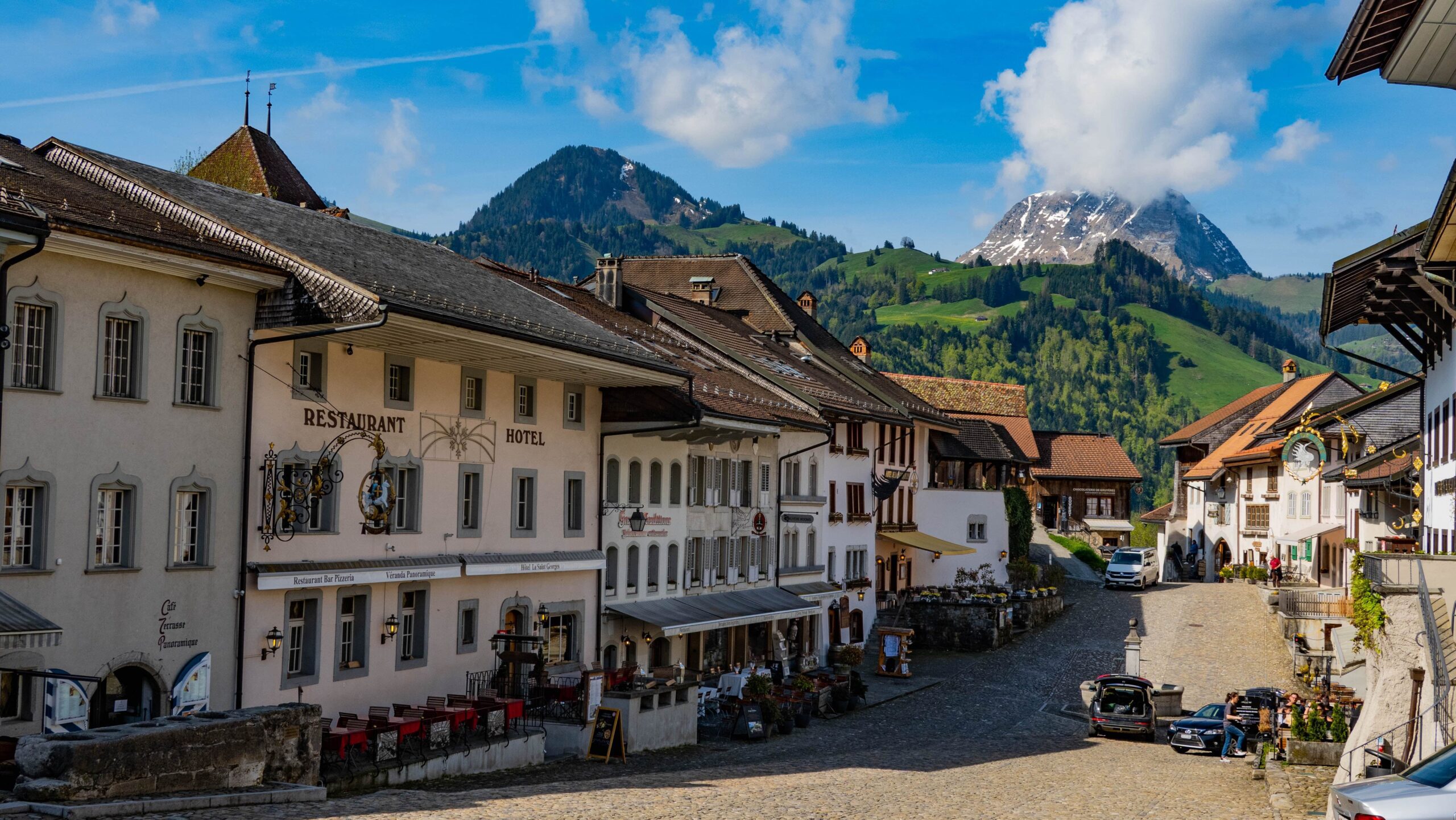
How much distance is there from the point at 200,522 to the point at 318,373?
12.2 ft

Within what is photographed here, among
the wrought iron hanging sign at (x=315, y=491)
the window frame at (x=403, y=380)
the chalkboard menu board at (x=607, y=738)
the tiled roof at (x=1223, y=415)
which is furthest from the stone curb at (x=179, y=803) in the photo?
the tiled roof at (x=1223, y=415)

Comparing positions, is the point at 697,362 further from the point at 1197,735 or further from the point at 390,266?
the point at 1197,735

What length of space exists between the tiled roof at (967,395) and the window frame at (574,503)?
41855mm

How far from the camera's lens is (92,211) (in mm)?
22141

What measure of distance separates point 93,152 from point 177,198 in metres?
2.33

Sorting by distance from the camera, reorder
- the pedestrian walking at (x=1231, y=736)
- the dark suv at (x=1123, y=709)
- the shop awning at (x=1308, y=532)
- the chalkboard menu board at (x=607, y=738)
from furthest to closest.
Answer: the shop awning at (x=1308, y=532) < the dark suv at (x=1123, y=709) < the pedestrian walking at (x=1231, y=736) < the chalkboard menu board at (x=607, y=738)

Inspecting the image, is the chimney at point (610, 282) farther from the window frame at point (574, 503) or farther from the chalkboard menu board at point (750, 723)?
the chalkboard menu board at point (750, 723)

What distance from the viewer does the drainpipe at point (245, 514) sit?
2470cm

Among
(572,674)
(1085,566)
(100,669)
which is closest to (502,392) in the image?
(572,674)

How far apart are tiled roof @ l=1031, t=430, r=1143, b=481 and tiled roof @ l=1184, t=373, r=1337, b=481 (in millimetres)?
7250

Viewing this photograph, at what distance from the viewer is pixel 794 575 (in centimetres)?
4678

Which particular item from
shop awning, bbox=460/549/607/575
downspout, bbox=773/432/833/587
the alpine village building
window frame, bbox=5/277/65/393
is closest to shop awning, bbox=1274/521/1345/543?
the alpine village building

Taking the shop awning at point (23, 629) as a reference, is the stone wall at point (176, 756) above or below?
below

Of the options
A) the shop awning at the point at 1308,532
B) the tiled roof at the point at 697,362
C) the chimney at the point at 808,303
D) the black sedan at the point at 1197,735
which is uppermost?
the chimney at the point at 808,303
